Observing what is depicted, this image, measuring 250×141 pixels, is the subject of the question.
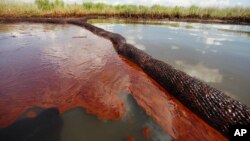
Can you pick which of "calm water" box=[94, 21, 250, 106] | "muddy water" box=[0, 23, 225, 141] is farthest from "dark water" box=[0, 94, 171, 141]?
"calm water" box=[94, 21, 250, 106]

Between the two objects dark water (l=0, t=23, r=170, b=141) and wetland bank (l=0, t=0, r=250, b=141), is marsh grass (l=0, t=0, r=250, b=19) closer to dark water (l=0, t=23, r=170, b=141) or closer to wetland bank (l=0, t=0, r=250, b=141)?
wetland bank (l=0, t=0, r=250, b=141)

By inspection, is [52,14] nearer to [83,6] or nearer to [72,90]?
[83,6]

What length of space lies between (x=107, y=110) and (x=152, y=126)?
0.76 metres

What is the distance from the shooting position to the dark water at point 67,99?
98.4 inches

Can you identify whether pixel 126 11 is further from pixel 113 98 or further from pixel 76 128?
pixel 76 128

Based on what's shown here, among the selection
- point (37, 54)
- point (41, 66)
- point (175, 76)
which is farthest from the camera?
point (37, 54)

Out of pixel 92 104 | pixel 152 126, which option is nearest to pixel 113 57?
pixel 92 104

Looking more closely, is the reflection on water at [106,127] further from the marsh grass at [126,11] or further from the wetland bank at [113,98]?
the marsh grass at [126,11]

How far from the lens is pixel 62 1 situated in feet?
71.6

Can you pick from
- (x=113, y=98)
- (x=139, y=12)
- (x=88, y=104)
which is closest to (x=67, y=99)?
(x=88, y=104)

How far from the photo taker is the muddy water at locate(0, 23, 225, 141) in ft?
8.34

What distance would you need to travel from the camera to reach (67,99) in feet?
10.7

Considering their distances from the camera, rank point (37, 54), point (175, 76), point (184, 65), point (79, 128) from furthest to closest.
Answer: point (37, 54) < point (184, 65) < point (175, 76) < point (79, 128)

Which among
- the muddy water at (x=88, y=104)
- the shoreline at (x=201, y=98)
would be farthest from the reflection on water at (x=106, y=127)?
the shoreline at (x=201, y=98)
